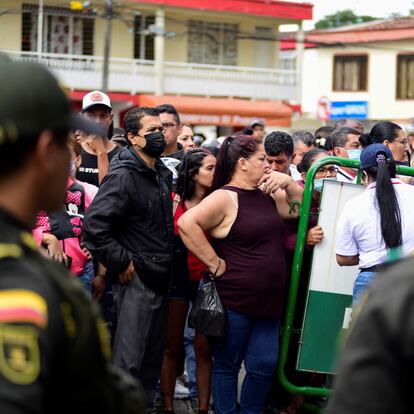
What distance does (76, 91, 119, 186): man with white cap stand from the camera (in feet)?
24.4

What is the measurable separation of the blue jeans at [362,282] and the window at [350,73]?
1627 inches

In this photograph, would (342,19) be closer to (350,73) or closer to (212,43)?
(350,73)

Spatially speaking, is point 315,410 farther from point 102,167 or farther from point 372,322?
point 372,322

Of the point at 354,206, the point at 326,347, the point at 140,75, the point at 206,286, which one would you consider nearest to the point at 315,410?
the point at 326,347

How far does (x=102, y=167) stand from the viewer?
24.4ft

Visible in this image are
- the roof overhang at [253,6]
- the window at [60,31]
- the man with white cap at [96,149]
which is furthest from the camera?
the roof overhang at [253,6]

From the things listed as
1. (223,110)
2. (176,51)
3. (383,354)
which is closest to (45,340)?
(383,354)

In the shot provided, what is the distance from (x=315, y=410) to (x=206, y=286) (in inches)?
63.5

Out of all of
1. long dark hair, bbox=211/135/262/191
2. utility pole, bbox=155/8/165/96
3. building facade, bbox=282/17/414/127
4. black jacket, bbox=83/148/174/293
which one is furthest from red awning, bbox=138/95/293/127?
black jacket, bbox=83/148/174/293

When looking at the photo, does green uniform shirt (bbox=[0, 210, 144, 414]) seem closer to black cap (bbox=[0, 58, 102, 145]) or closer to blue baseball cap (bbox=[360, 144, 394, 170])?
black cap (bbox=[0, 58, 102, 145])

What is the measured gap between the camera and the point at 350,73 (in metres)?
47.0

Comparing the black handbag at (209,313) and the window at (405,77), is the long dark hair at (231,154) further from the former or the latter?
the window at (405,77)

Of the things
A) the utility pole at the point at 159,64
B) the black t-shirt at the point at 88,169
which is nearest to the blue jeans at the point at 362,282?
the black t-shirt at the point at 88,169

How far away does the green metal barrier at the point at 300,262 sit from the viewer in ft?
21.1
